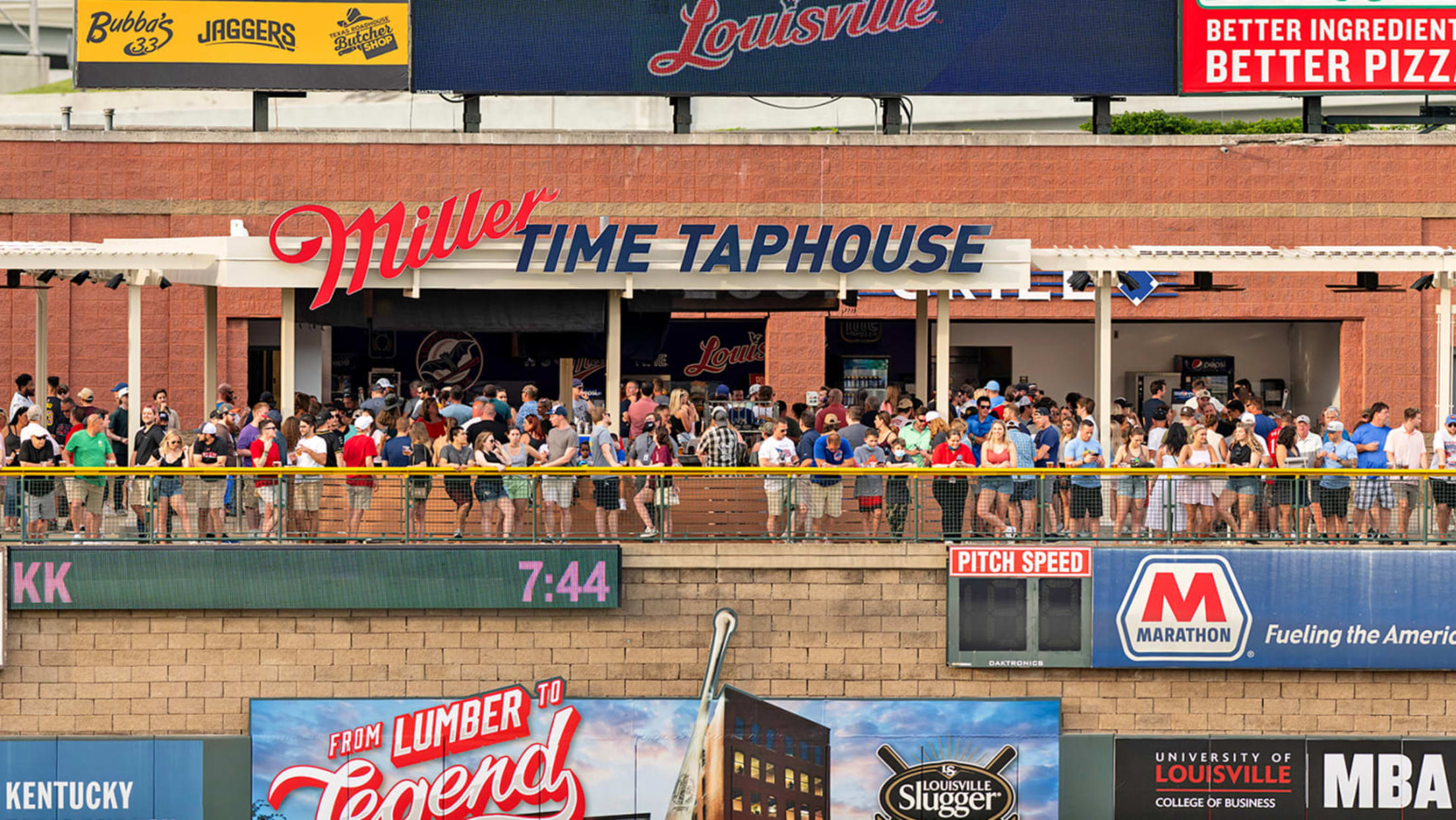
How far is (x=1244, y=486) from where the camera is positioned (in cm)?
1686

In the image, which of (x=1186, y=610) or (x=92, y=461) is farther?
(x=92, y=461)

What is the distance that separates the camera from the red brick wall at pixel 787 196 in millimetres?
27953

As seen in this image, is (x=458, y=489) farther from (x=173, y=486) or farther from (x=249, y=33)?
(x=249, y=33)

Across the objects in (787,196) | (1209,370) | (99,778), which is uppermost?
(787,196)

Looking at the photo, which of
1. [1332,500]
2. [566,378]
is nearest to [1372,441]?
[1332,500]

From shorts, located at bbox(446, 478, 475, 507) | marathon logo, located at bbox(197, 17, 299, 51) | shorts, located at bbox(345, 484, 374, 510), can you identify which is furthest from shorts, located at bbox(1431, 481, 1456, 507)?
marathon logo, located at bbox(197, 17, 299, 51)

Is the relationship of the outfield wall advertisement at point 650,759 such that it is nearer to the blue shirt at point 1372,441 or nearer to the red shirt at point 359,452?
the red shirt at point 359,452

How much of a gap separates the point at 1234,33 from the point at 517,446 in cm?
1708

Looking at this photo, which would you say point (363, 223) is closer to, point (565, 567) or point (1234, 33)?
point (565, 567)

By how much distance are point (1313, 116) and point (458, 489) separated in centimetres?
1867

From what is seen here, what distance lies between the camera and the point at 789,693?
1703cm

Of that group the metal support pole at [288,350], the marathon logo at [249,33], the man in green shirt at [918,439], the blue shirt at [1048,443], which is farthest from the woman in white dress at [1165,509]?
the marathon logo at [249,33]

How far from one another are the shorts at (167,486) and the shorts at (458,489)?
266 cm

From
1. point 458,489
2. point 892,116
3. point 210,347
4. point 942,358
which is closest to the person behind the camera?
point 458,489
